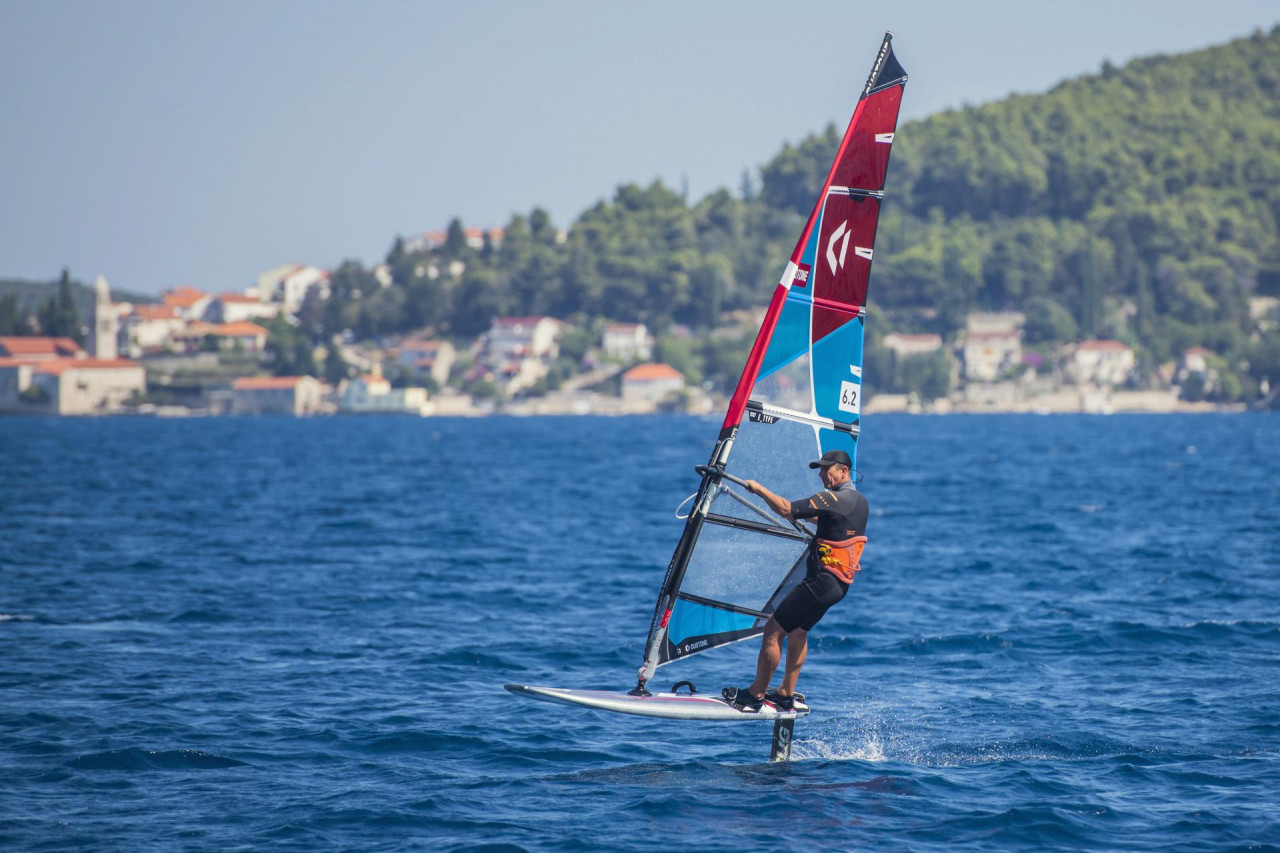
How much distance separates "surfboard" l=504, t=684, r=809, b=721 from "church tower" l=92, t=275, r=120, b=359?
185 meters

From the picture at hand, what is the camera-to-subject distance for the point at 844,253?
11.4 metres

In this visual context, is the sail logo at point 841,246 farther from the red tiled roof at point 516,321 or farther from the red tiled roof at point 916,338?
the red tiled roof at point 516,321

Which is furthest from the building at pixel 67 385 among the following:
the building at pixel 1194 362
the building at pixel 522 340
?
the building at pixel 1194 362

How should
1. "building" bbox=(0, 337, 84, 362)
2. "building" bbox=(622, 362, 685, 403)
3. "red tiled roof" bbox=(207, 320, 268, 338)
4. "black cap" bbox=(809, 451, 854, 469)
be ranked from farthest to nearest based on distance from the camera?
1. "red tiled roof" bbox=(207, 320, 268, 338)
2. "building" bbox=(622, 362, 685, 403)
3. "building" bbox=(0, 337, 84, 362)
4. "black cap" bbox=(809, 451, 854, 469)

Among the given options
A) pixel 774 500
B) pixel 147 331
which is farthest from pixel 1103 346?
pixel 774 500

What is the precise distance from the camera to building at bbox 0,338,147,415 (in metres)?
161

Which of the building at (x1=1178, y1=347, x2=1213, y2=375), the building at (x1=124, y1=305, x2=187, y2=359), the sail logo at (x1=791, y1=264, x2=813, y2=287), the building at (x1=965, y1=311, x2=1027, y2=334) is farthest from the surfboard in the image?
the building at (x1=124, y1=305, x2=187, y2=359)

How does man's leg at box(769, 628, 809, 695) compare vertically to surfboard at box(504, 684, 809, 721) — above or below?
above

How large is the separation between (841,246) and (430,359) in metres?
176

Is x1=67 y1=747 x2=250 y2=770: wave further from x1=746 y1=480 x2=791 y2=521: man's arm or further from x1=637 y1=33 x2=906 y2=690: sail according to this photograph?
x1=746 y1=480 x2=791 y2=521: man's arm

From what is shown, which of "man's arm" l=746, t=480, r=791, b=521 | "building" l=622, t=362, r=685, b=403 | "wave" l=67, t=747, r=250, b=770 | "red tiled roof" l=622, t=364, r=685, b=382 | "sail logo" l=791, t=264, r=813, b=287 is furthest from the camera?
"red tiled roof" l=622, t=364, r=685, b=382

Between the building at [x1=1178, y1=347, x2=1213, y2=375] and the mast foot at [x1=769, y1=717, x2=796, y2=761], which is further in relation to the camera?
the building at [x1=1178, y1=347, x2=1213, y2=375]

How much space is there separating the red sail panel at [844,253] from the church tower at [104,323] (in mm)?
185126

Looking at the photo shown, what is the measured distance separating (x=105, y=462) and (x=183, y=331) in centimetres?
13070
